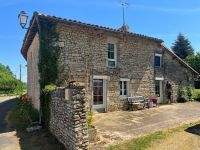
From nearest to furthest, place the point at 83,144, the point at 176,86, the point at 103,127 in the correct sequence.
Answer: the point at 83,144
the point at 103,127
the point at 176,86

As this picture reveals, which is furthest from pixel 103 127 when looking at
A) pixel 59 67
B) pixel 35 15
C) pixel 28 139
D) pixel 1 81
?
pixel 1 81

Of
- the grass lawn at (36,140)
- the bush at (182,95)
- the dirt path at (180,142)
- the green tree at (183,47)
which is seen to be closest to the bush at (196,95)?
the bush at (182,95)

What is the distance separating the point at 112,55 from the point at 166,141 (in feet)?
24.8

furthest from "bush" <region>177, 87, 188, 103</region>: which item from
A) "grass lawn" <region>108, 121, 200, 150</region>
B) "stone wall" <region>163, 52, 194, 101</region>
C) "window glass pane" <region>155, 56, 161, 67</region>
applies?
"grass lawn" <region>108, 121, 200, 150</region>

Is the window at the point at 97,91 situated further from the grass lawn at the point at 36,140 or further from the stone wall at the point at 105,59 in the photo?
the grass lawn at the point at 36,140

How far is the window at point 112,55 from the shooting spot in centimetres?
1451

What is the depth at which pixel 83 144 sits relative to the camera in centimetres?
736

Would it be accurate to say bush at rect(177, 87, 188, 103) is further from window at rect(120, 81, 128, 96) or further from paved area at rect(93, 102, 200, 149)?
window at rect(120, 81, 128, 96)

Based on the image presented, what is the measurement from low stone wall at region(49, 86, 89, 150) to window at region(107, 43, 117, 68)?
6282mm

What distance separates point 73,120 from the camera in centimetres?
731

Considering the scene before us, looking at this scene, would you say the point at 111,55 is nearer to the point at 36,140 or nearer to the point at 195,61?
the point at 36,140

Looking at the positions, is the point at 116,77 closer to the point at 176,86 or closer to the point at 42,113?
the point at 42,113

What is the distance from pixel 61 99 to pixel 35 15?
5.05m

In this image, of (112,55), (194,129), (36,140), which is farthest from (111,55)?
(36,140)
